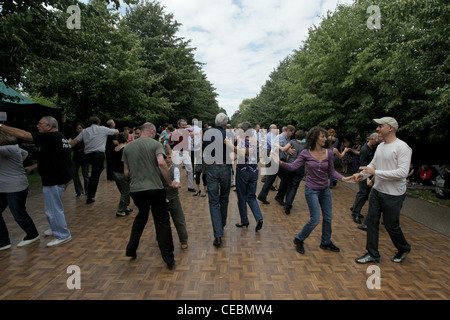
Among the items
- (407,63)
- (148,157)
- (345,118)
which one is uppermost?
(407,63)

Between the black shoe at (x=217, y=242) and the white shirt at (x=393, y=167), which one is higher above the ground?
the white shirt at (x=393, y=167)

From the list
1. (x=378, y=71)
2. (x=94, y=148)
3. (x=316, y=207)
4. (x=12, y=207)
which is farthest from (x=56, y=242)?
(x=378, y=71)

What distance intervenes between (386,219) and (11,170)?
5.80 meters

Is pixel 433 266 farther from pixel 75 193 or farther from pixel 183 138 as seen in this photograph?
pixel 75 193

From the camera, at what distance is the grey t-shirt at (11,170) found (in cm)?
424

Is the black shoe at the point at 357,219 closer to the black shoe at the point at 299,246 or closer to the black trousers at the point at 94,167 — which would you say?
the black shoe at the point at 299,246

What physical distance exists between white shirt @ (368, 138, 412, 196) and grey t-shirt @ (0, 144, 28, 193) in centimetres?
548

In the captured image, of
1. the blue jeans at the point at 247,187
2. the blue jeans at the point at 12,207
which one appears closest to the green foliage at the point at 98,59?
the blue jeans at the point at 12,207

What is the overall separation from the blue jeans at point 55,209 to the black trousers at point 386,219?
195 inches

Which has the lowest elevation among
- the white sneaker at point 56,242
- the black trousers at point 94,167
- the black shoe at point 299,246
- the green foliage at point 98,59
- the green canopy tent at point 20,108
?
the black shoe at point 299,246

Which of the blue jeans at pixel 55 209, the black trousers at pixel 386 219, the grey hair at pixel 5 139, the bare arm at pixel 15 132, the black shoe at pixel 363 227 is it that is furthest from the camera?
the black shoe at pixel 363 227
